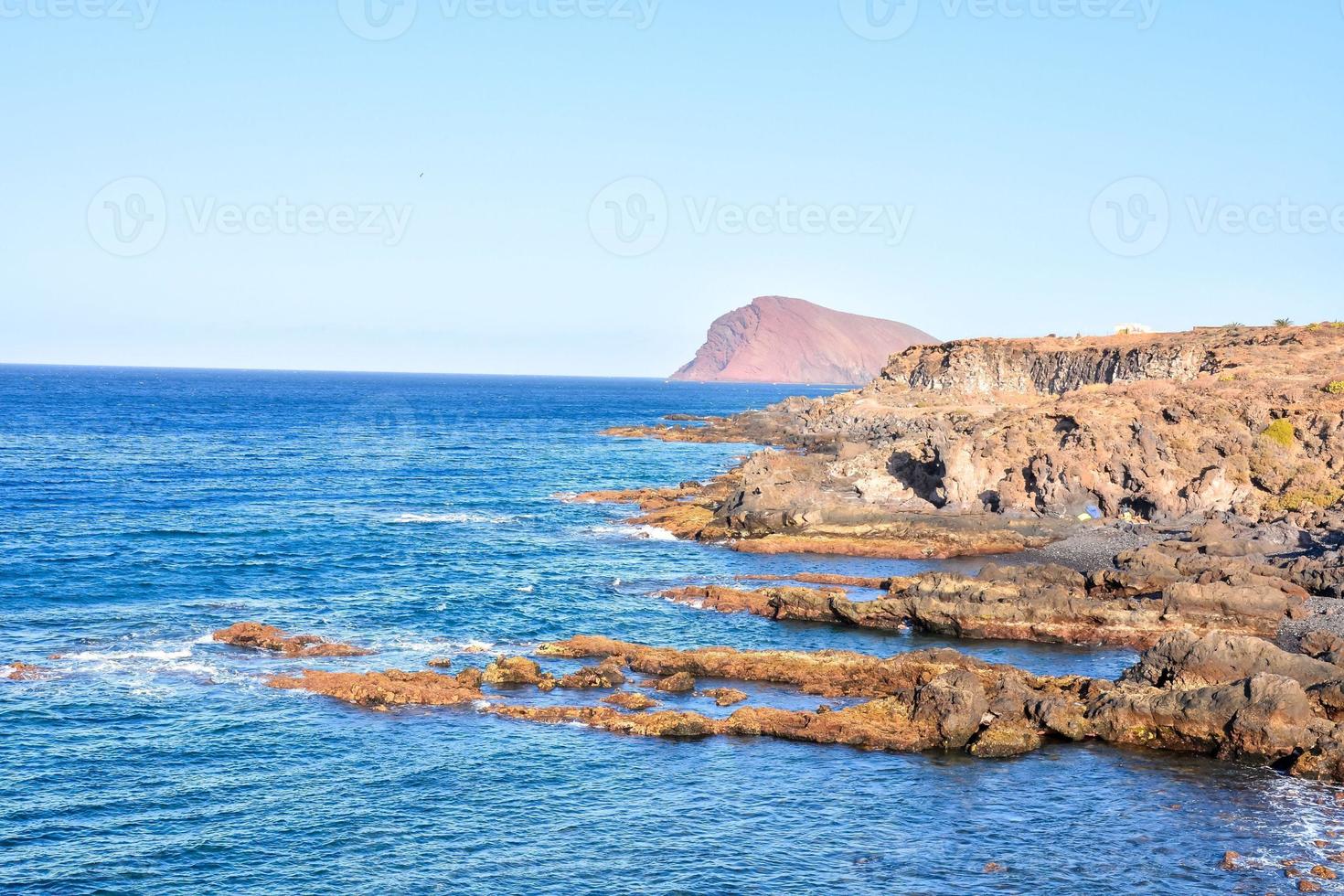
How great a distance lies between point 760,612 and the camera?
52.2 metres

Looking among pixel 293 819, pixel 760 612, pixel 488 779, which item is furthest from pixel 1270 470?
pixel 293 819

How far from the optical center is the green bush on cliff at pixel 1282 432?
224ft

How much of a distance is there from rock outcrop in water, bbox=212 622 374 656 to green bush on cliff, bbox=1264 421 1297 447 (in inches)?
2163

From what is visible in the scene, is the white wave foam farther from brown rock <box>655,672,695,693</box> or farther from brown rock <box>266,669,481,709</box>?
brown rock <box>266,669,481,709</box>

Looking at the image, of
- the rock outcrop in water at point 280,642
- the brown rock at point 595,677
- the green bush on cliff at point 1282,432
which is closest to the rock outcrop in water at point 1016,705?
the brown rock at point 595,677

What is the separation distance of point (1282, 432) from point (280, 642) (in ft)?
192

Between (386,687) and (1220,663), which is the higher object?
(1220,663)

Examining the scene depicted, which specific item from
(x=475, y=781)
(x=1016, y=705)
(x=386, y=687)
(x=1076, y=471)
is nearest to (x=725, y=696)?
(x=1016, y=705)

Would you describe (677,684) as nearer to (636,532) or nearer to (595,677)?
(595,677)

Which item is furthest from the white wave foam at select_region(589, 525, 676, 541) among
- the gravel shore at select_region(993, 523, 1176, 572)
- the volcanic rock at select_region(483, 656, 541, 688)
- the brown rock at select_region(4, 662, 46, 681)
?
the brown rock at select_region(4, 662, 46, 681)

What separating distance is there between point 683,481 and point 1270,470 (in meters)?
45.0

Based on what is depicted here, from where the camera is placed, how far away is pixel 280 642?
148ft

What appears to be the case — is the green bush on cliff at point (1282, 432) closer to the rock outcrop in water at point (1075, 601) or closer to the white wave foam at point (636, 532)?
the rock outcrop in water at point (1075, 601)

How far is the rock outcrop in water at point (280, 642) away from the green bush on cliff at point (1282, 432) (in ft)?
180
